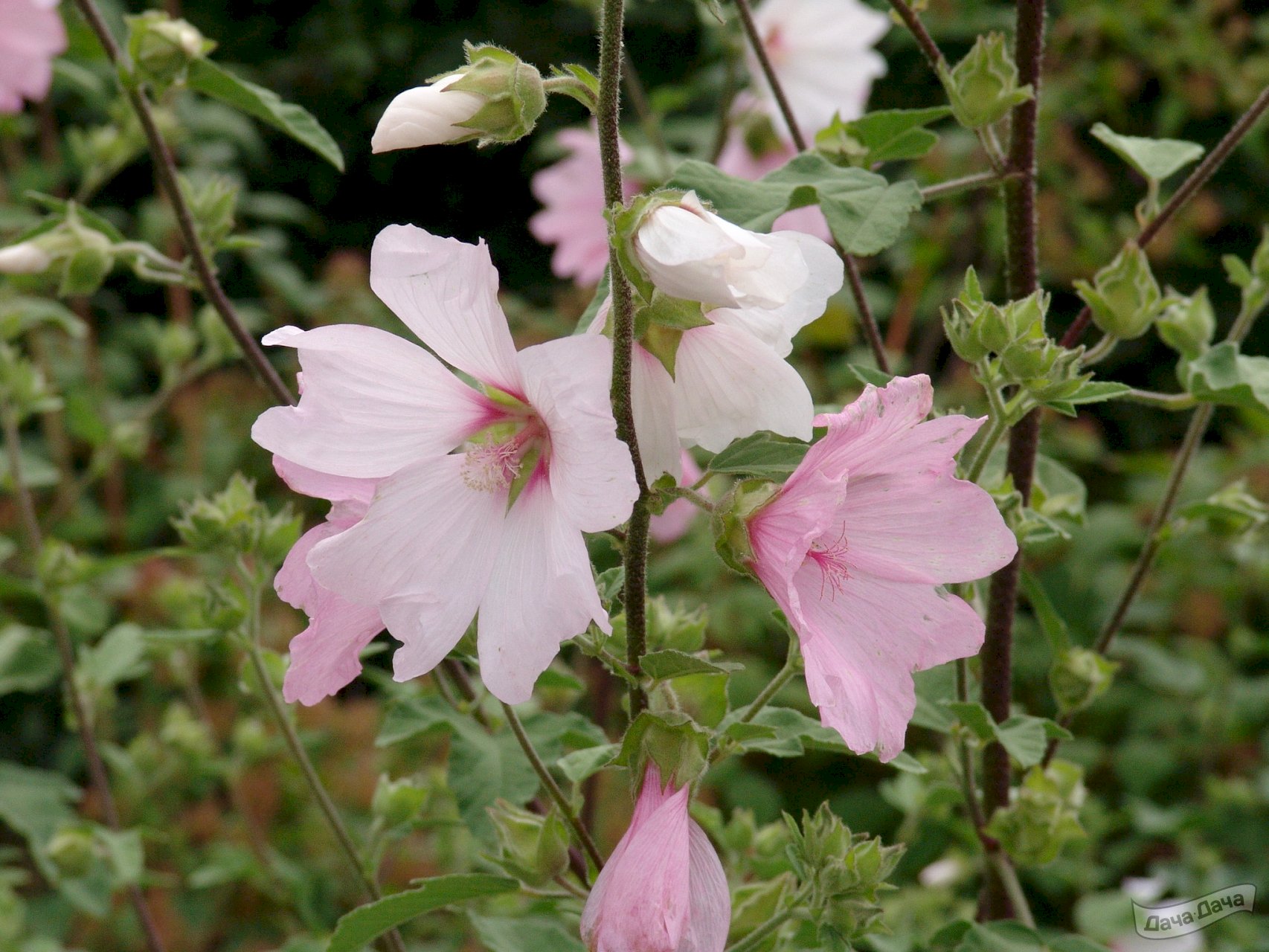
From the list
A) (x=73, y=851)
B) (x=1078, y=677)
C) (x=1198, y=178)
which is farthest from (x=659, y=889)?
(x=73, y=851)

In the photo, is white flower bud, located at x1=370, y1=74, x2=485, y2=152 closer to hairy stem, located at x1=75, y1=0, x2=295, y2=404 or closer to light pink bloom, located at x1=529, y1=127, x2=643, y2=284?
hairy stem, located at x1=75, y1=0, x2=295, y2=404

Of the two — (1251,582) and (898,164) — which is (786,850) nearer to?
(1251,582)

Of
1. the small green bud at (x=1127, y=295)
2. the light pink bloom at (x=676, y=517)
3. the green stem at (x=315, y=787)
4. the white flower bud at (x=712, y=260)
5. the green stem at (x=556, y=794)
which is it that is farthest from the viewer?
the light pink bloom at (x=676, y=517)

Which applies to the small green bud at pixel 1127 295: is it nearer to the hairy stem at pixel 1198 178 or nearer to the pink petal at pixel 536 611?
the hairy stem at pixel 1198 178

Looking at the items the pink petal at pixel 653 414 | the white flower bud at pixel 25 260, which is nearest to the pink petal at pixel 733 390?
the pink petal at pixel 653 414

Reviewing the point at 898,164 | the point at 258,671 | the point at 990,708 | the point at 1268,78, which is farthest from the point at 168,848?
the point at 1268,78

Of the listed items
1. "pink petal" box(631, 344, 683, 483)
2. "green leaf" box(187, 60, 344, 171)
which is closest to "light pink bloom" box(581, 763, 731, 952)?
"pink petal" box(631, 344, 683, 483)

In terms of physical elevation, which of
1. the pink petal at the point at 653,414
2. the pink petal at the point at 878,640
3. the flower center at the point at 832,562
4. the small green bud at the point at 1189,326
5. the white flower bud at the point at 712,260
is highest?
the white flower bud at the point at 712,260

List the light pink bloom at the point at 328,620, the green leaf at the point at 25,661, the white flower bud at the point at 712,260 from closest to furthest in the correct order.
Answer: the white flower bud at the point at 712,260, the light pink bloom at the point at 328,620, the green leaf at the point at 25,661

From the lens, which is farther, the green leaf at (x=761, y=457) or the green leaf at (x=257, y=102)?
the green leaf at (x=257, y=102)
